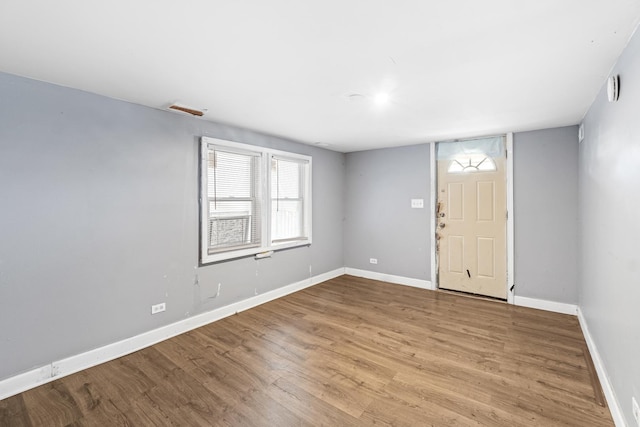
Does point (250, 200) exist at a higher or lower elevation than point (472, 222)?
higher

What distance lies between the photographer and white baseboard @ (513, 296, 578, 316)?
11.5ft

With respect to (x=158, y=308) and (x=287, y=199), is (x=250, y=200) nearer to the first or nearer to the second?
(x=287, y=199)

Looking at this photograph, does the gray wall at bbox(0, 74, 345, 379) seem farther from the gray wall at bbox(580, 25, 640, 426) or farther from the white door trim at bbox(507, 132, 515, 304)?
the white door trim at bbox(507, 132, 515, 304)

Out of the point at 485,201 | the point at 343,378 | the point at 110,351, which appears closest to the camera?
the point at 343,378

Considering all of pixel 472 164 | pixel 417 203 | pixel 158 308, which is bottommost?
pixel 158 308

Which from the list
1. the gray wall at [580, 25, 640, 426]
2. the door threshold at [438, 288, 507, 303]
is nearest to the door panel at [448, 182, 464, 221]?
the door threshold at [438, 288, 507, 303]

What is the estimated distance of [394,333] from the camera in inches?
120

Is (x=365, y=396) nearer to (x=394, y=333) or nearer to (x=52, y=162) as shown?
(x=394, y=333)

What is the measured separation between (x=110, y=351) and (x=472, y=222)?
457cm

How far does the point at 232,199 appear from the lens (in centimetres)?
355

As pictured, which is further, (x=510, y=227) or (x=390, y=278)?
(x=390, y=278)

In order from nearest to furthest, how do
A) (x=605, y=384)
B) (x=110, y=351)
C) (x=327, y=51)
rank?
(x=327, y=51) → (x=605, y=384) → (x=110, y=351)

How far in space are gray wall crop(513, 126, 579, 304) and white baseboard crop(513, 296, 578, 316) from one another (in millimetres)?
48

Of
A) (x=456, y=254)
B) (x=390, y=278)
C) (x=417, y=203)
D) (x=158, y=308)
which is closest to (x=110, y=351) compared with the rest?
(x=158, y=308)
